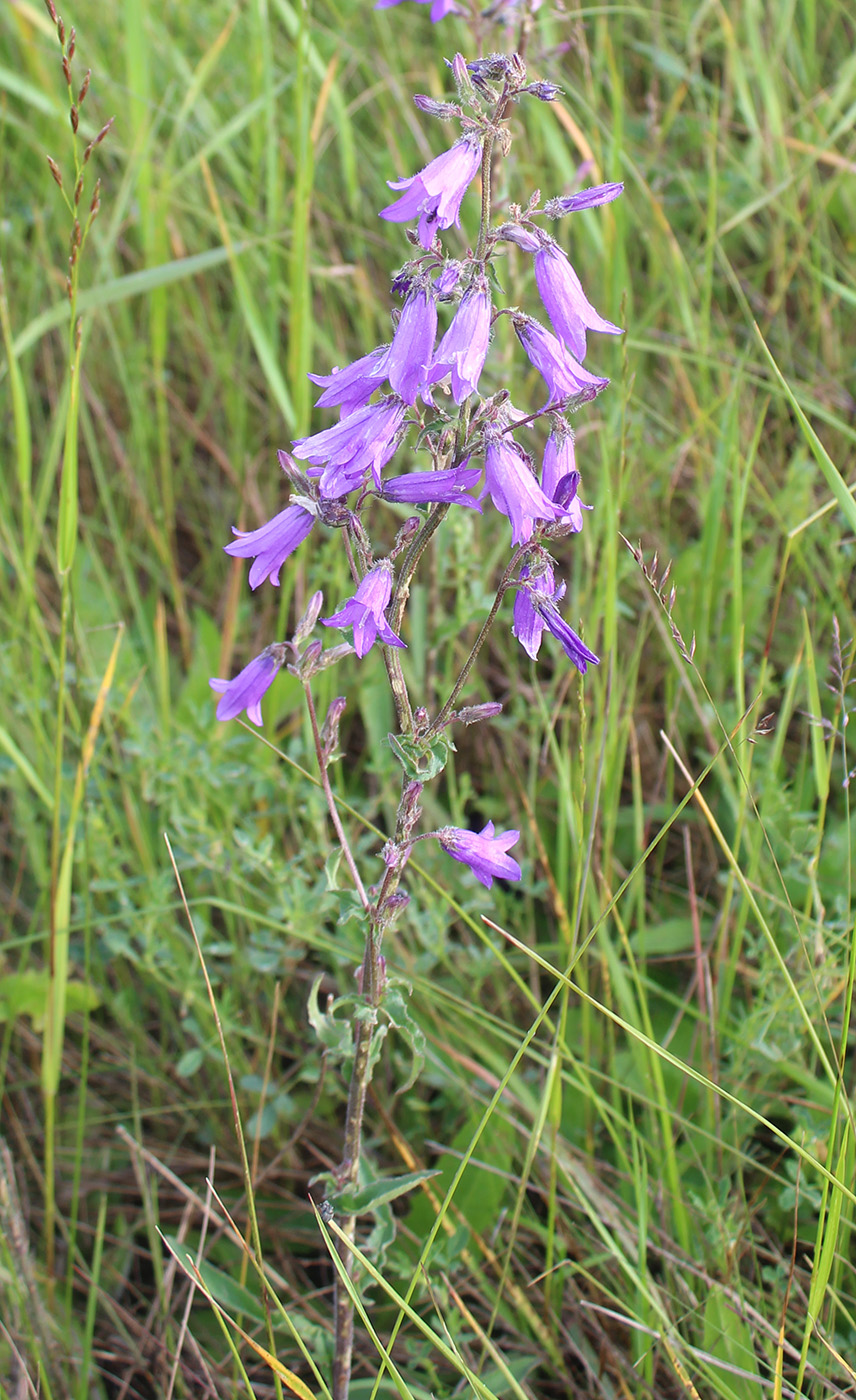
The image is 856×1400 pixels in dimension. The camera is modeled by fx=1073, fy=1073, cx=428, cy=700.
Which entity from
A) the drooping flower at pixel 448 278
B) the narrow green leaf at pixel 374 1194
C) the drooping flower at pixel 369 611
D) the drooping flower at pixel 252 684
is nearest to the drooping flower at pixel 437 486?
the drooping flower at pixel 369 611

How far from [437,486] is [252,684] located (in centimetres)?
46

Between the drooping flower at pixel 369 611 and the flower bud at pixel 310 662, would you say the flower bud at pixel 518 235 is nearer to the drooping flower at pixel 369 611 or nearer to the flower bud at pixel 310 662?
the drooping flower at pixel 369 611

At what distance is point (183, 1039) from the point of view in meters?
2.52

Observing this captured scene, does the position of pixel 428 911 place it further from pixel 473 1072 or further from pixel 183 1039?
pixel 183 1039

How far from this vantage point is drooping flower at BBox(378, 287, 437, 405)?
4.42 feet

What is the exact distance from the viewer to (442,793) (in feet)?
9.72

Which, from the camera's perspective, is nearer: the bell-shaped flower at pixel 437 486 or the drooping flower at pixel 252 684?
the bell-shaped flower at pixel 437 486

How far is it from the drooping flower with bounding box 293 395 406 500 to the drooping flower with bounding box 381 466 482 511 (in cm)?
4

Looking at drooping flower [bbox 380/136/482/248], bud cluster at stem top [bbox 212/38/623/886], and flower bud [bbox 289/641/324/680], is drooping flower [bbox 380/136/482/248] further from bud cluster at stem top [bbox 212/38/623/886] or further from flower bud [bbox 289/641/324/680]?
flower bud [bbox 289/641/324/680]

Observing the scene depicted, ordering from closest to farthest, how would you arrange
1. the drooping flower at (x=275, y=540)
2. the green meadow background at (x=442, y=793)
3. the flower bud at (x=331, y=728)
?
the drooping flower at (x=275, y=540) < the flower bud at (x=331, y=728) < the green meadow background at (x=442, y=793)

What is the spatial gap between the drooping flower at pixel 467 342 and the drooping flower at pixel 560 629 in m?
0.29

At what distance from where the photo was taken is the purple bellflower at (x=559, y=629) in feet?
4.68

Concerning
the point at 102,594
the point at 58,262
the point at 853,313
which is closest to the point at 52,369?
the point at 58,262

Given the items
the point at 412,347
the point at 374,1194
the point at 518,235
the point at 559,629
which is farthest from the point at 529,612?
the point at 374,1194
